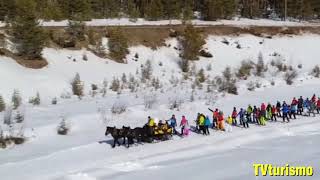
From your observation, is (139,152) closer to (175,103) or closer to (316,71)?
(175,103)

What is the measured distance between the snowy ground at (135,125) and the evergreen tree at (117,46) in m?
0.78

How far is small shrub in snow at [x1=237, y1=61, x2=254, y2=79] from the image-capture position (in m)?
37.2

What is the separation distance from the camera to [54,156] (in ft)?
60.9

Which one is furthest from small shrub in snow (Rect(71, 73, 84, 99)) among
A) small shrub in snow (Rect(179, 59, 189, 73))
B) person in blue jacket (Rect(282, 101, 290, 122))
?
person in blue jacket (Rect(282, 101, 290, 122))

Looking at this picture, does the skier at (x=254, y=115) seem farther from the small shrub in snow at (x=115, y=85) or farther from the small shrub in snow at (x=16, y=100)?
the small shrub in snow at (x=16, y=100)

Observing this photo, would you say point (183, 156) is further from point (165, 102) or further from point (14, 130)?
point (165, 102)

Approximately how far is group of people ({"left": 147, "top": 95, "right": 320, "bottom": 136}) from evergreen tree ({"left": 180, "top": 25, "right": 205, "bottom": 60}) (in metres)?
9.73

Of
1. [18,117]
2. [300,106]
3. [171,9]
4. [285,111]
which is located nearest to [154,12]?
[171,9]

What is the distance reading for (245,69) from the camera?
38281 mm

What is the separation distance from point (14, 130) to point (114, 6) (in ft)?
106

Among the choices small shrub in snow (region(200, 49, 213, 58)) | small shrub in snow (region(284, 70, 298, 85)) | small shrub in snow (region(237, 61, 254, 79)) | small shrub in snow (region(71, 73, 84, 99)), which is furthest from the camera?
small shrub in snow (region(200, 49, 213, 58))

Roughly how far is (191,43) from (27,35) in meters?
12.0

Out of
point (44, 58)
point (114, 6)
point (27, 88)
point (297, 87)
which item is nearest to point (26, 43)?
point (44, 58)

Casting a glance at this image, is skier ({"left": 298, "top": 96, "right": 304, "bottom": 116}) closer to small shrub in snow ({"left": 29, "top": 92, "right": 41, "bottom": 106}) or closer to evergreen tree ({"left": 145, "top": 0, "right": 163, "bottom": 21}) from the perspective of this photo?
small shrub in snow ({"left": 29, "top": 92, "right": 41, "bottom": 106})
